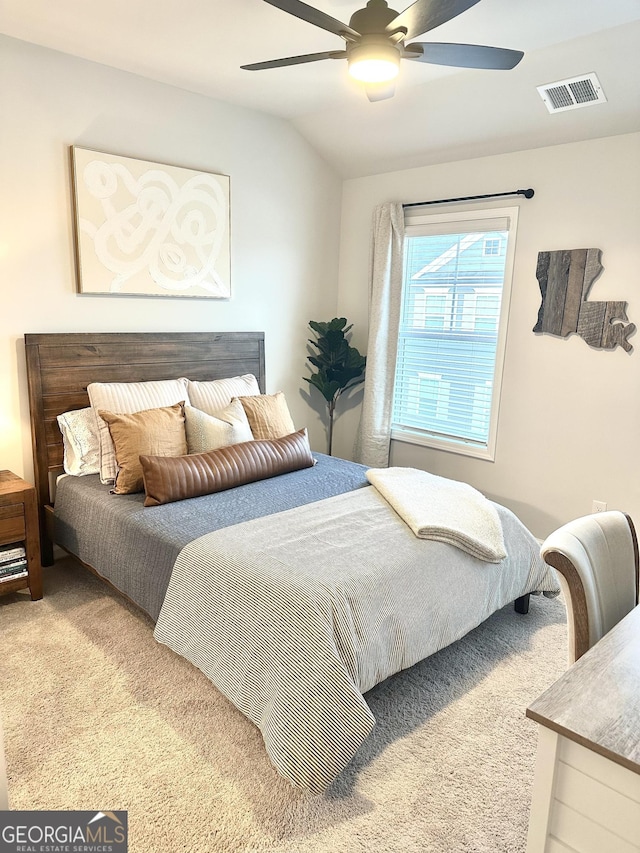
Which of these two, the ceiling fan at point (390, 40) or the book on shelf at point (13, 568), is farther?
the book on shelf at point (13, 568)

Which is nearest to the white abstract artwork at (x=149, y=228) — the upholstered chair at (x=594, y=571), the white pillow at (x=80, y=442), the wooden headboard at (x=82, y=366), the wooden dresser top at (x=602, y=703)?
the wooden headboard at (x=82, y=366)

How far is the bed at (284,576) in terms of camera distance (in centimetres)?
184

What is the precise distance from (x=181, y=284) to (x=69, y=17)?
142 centimetres

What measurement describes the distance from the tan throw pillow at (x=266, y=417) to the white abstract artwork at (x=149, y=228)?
82cm

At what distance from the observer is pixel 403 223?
13.6ft

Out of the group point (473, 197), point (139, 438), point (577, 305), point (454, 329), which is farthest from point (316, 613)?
point (473, 197)

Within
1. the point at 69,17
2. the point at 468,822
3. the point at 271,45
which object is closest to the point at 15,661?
the point at 468,822

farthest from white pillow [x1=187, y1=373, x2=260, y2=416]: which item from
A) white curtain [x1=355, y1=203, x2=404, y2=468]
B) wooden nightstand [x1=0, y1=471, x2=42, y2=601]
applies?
wooden nightstand [x1=0, y1=471, x2=42, y2=601]

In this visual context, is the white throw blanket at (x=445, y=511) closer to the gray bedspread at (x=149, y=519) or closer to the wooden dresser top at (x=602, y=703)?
the gray bedspread at (x=149, y=519)

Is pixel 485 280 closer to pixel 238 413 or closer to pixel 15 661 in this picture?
pixel 238 413

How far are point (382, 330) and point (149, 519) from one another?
91.0 inches

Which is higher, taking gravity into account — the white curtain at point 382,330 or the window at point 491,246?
the window at point 491,246

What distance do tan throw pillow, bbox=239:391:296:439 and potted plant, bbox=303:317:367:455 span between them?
84 cm

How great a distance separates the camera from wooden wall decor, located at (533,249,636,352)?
3.24 m
